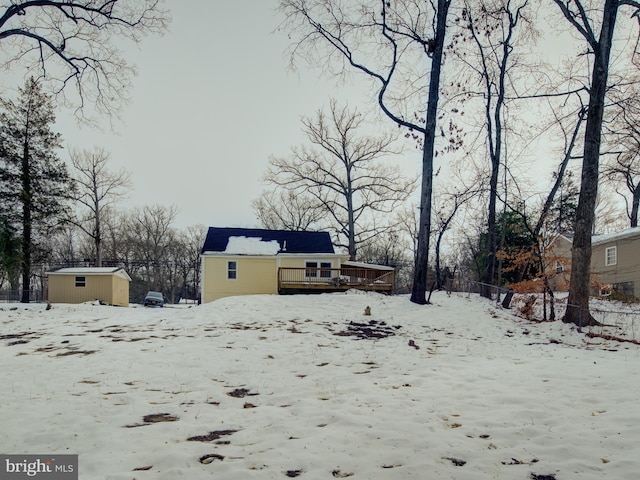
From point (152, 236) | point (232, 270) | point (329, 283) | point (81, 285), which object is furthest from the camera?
point (152, 236)

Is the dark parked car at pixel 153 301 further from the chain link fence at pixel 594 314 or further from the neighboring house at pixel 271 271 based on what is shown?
the chain link fence at pixel 594 314

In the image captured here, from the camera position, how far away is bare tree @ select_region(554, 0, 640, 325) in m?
9.41

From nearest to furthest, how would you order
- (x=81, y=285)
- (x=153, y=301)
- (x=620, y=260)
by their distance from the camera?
(x=620, y=260) → (x=81, y=285) → (x=153, y=301)

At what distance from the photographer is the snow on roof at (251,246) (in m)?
19.6

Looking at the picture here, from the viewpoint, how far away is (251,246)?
20281 millimetres

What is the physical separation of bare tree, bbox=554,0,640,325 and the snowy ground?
5.72ft

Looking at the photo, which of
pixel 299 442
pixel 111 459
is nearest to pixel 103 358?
pixel 111 459

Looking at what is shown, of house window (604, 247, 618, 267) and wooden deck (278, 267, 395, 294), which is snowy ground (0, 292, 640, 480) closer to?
wooden deck (278, 267, 395, 294)

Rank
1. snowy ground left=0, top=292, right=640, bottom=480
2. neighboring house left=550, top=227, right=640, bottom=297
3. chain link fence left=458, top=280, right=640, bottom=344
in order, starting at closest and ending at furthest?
snowy ground left=0, top=292, right=640, bottom=480 < chain link fence left=458, top=280, right=640, bottom=344 < neighboring house left=550, top=227, right=640, bottom=297

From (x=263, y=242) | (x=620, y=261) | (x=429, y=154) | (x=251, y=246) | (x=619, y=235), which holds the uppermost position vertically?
(x=429, y=154)

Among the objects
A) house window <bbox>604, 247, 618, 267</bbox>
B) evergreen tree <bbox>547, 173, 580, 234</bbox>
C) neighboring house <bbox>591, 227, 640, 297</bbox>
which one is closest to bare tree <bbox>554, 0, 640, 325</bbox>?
evergreen tree <bbox>547, 173, 580, 234</bbox>

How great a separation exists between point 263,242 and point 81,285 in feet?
37.0

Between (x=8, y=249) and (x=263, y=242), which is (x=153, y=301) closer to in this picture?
(x=8, y=249)

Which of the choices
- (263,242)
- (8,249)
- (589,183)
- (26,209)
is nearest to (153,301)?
(26,209)
